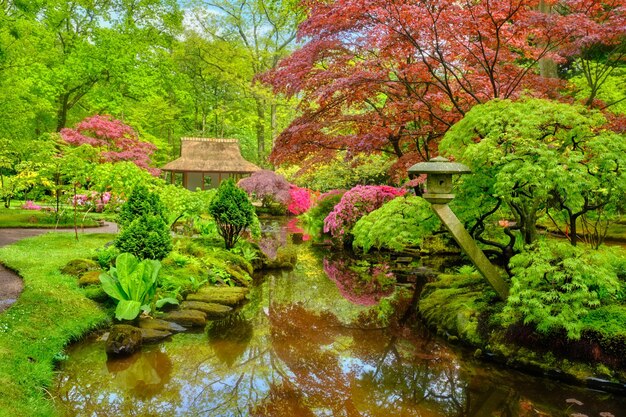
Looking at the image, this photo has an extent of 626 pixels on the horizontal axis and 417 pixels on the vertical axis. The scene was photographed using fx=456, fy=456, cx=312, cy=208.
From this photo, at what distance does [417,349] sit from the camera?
5.61 meters

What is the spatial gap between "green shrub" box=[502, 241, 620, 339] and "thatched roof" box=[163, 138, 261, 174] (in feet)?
73.9

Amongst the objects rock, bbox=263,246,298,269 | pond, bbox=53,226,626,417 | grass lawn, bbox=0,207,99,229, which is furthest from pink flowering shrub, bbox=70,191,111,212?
pond, bbox=53,226,626,417

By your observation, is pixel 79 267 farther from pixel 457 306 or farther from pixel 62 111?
pixel 62 111

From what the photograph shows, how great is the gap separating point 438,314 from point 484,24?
4261 mm

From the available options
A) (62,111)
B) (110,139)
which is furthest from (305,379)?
(62,111)

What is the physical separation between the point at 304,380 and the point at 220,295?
10.2 feet

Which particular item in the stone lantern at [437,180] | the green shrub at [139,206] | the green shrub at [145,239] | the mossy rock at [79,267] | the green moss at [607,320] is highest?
the stone lantern at [437,180]

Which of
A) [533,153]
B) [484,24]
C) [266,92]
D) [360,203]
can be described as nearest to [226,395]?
[533,153]

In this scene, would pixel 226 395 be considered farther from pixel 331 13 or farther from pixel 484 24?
pixel 484 24

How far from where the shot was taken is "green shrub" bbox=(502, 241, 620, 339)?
14.7ft

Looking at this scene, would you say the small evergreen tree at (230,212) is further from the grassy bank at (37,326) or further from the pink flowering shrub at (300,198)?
the pink flowering shrub at (300,198)

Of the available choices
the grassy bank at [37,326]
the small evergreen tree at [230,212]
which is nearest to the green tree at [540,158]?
the grassy bank at [37,326]

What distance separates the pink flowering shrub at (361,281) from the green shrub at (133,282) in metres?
3.31

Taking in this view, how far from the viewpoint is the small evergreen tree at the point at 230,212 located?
9734 mm
